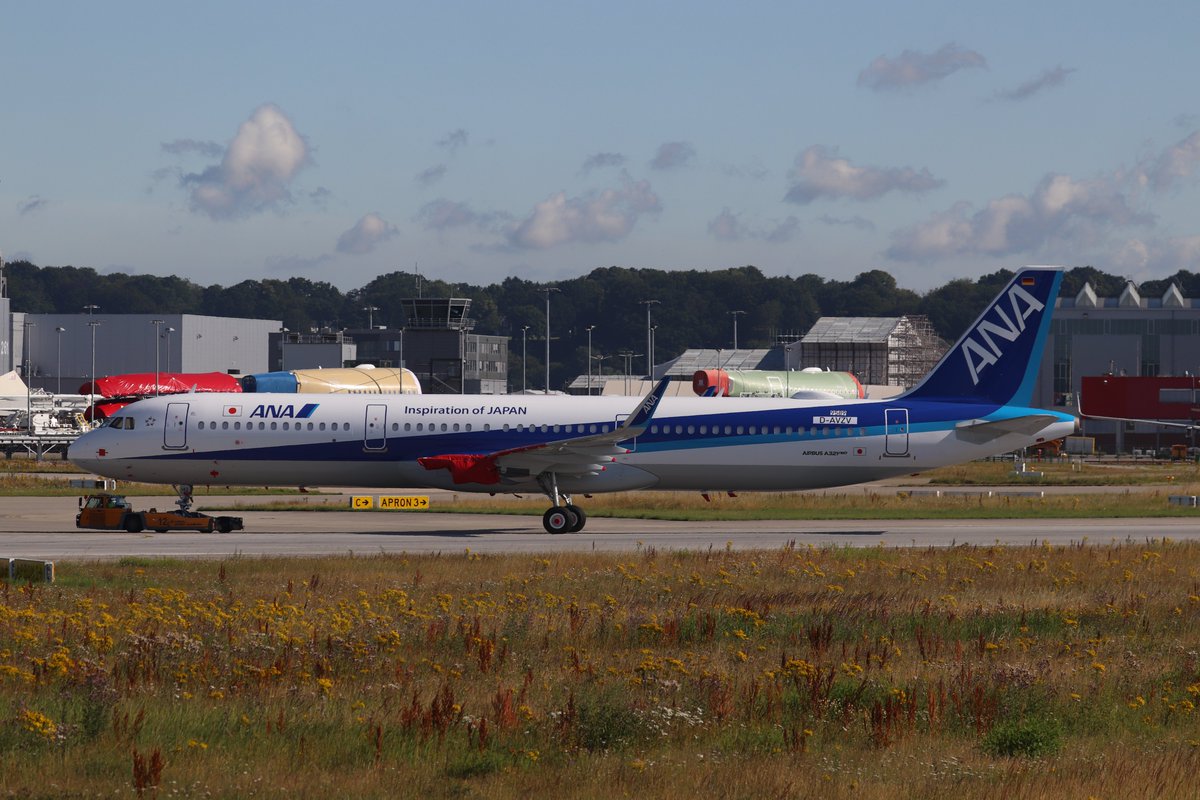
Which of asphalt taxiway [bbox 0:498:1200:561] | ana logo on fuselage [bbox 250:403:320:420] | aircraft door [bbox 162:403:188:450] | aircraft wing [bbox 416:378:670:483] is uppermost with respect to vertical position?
ana logo on fuselage [bbox 250:403:320:420]

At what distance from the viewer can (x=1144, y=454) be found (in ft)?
421

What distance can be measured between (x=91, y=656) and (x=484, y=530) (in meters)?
27.0

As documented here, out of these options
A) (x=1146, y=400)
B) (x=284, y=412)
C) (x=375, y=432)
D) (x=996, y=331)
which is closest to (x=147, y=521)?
(x=284, y=412)

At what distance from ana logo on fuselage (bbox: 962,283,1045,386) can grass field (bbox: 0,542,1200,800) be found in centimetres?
1941

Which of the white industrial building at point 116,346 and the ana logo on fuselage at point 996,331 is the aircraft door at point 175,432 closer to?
the ana logo on fuselage at point 996,331

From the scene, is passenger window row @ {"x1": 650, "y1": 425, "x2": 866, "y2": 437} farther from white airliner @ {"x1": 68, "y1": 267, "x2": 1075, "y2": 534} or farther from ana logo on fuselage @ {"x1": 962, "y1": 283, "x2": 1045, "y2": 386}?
ana logo on fuselage @ {"x1": 962, "y1": 283, "x2": 1045, "y2": 386}

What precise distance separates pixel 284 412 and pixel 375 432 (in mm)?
3168

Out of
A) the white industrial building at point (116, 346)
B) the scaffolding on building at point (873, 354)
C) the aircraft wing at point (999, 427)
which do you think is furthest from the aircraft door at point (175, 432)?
the scaffolding on building at point (873, 354)

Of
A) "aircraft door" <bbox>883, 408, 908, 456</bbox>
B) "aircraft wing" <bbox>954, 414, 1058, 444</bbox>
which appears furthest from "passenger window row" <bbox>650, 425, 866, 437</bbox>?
"aircraft wing" <bbox>954, 414, 1058, 444</bbox>

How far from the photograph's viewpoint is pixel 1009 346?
4816 cm

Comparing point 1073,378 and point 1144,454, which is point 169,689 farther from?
point 1073,378

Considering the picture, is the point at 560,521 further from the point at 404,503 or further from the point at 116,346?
the point at 116,346

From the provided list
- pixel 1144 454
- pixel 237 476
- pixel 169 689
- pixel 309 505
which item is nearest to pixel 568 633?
pixel 169 689

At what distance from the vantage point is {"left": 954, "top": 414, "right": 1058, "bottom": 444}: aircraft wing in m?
46.8
